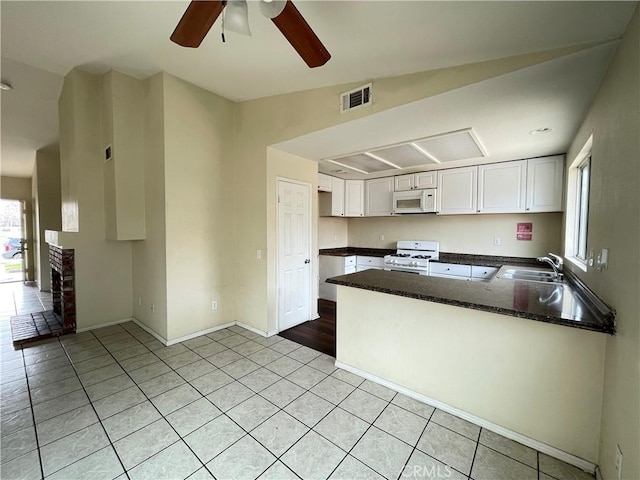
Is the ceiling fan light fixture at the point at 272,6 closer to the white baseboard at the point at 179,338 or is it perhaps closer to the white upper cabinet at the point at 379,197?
the white baseboard at the point at 179,338

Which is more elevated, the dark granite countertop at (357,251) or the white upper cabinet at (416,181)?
the white upper cabinet at (416,181)

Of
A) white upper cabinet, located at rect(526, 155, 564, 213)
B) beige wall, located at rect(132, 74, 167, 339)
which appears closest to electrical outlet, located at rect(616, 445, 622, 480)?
white upper cabinet, located at rect(526, 155, 564, 213)

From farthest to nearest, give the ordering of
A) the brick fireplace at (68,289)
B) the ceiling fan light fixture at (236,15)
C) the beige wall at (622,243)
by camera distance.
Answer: the brick fireplace at (68,289) → the ceiling fan light fixture at (236,15) → the beige wall at (622,243)

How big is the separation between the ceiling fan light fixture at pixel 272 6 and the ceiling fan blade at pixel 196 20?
0.20 m

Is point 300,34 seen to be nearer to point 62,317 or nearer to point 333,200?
point 333,200

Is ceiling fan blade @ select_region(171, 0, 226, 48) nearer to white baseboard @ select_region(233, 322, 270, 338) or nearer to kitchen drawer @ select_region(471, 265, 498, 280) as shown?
white baseboard @ select_region(233, 322, 270, 338)

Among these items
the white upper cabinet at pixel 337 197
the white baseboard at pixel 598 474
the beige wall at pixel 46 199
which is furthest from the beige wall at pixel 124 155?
the white baseboard at pixel 598 474

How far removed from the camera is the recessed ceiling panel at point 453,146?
2.74 metres

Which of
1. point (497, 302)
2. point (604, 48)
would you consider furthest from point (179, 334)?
point (604, 48)

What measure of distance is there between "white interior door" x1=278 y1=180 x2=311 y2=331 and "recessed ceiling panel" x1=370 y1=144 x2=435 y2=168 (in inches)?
44.0

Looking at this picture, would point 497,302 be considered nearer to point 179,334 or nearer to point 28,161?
point 179,334

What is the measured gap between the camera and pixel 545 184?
349 cm

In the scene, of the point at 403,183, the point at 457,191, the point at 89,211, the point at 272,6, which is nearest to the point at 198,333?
the point at 89,211

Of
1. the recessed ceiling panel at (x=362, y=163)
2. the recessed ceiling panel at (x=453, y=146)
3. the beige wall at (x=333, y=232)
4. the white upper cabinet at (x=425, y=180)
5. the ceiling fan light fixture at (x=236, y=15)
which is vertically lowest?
the beige wall at (x=333, y=232)
